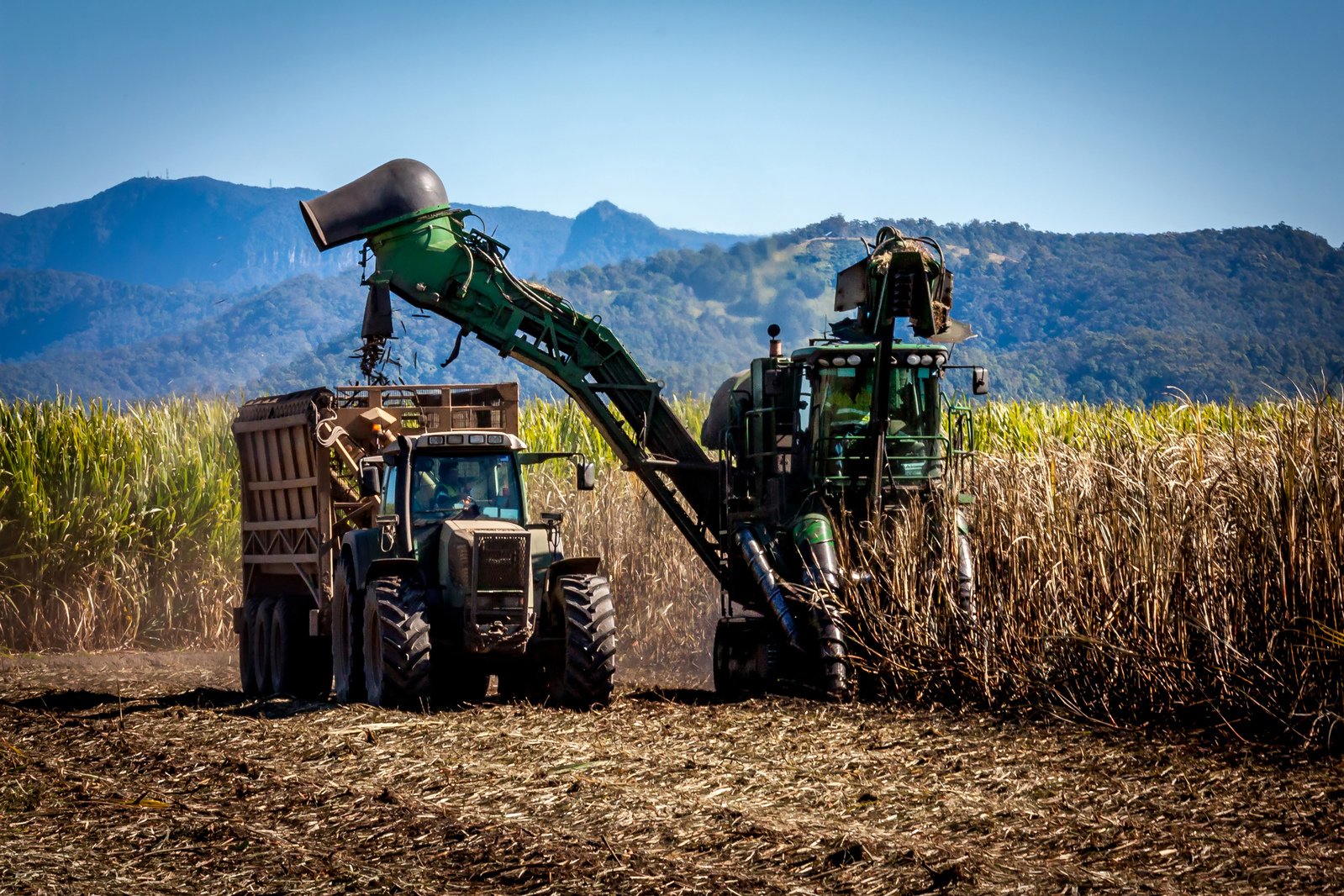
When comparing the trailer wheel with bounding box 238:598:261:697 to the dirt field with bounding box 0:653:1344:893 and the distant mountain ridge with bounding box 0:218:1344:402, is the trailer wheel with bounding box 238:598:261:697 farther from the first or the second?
the distant mountain ridge with bounding box 0:218:1344:402

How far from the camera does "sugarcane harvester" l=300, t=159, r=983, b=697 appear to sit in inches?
521

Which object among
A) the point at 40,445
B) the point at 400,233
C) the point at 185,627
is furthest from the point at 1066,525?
the point at 40,445

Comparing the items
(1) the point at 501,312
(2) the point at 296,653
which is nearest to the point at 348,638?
(2) the point at 296,653

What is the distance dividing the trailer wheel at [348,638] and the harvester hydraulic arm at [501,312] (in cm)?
281

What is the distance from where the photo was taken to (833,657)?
12367 millimetres

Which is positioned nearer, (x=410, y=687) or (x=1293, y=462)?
(x=1293, y=462)

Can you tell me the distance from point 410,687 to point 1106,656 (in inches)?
205

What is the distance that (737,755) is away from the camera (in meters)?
10.1

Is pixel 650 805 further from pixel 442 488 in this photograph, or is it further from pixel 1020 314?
pixel 1020 314

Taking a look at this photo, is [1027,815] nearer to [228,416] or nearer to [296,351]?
[228,416]

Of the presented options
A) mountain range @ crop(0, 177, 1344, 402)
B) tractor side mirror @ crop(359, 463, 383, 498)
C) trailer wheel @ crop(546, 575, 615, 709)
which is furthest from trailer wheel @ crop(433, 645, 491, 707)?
mountain range @ crop(0, 177, 1344, 402)

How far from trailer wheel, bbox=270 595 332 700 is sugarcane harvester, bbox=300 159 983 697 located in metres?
2.66

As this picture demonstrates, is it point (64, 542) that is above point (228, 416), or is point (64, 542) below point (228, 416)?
below

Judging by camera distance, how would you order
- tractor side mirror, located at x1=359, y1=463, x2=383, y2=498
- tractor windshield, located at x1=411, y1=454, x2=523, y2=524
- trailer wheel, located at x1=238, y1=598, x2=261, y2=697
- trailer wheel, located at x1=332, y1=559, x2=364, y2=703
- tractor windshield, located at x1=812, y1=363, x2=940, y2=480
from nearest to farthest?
tractor side mirror, located at x1=359, y1=463, x2=383, y2=498, tractor windshield, located at x1=411, y1=454, x2=523, y2=524, trailer wheel, located at x1=332, y1=559, x2=364, y2=703, tractor windshield, located at x1=812, y1=363, x2=940, y2=480, trailer wheel, located at x1=238, y1=598, x2=261, y2=697
